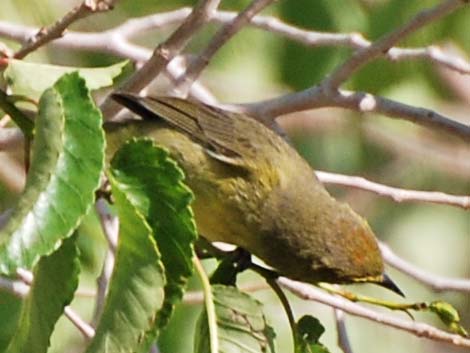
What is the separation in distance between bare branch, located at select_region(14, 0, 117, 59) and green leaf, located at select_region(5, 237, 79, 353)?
419 millimetres

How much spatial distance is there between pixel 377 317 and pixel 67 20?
668 millimetres

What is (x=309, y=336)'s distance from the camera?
4.91ft

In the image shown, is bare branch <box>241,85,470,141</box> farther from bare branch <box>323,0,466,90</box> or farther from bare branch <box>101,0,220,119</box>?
bare branch <box>101,0,220,119</box>

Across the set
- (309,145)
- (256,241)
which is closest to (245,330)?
(256,241)

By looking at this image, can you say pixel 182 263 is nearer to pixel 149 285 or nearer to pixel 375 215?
pixel 149 285

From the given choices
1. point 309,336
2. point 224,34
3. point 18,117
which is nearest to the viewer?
point 18,117

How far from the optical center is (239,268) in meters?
1.55

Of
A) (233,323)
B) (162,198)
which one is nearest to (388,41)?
(233,323)

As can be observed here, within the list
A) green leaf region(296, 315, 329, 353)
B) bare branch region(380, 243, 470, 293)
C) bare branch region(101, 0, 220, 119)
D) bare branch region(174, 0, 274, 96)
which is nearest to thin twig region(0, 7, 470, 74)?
bare branch region(174, 0, 274, 96)

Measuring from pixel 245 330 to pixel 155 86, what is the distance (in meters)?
1.83

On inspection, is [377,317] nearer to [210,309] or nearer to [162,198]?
[210,309]

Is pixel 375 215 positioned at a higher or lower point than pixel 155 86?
lower

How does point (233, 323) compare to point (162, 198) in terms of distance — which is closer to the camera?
point (162, 198)

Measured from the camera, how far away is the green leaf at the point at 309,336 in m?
1.46
